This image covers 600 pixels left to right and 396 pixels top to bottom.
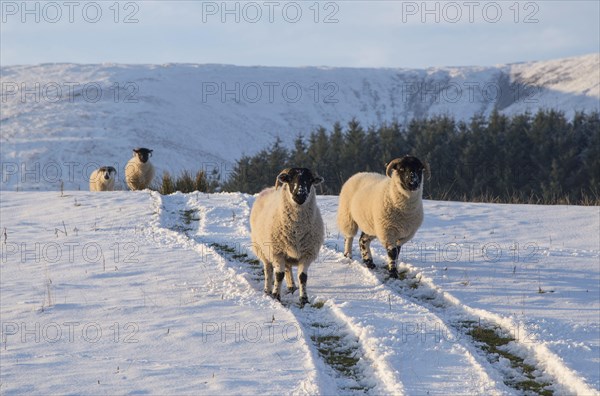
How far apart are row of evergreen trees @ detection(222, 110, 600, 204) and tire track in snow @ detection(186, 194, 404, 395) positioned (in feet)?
78.8

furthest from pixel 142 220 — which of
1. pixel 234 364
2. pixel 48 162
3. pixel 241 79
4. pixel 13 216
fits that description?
pixel 241 79

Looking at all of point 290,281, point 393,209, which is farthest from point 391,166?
point 290,281

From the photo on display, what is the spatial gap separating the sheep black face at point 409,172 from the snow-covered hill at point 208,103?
4057 centimetres

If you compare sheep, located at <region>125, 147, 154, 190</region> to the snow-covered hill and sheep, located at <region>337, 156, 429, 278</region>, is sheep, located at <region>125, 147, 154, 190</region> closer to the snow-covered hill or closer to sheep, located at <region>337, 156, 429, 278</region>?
sheep, located at <region>337, 156, 429, 278</region>

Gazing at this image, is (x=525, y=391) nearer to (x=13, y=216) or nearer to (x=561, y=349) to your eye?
(x=561, y=349)

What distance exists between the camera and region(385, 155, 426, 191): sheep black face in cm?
1055

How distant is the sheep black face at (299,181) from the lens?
941 cm

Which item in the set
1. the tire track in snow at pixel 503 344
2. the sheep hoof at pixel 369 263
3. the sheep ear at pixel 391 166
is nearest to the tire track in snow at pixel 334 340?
the tire track in snow at pixel 503 344

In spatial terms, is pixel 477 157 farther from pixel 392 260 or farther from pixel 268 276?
pixel 268 276

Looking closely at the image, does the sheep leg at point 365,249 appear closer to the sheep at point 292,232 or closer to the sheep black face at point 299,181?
the sheep at point 292,232

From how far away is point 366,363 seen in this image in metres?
7.13

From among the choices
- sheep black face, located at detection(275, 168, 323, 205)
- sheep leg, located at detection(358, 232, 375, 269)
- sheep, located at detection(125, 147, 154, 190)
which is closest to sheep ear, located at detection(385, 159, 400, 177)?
sheep leg, located at detection(358, 232, 375, 269)

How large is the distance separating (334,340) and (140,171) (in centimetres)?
1564

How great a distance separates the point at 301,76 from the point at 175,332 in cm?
10274
